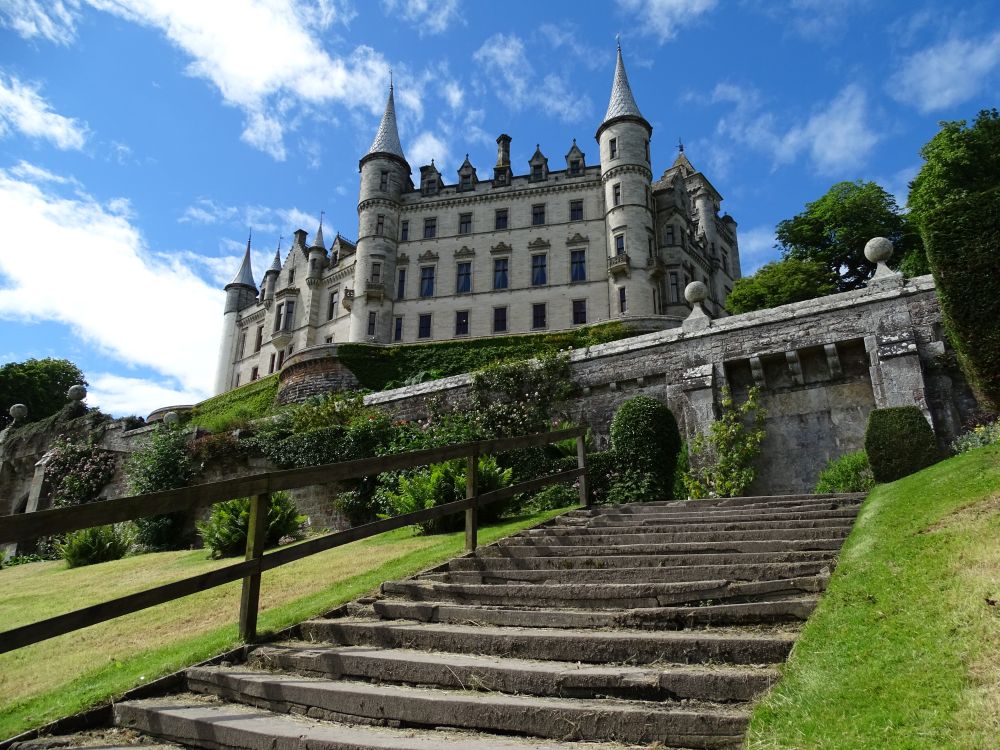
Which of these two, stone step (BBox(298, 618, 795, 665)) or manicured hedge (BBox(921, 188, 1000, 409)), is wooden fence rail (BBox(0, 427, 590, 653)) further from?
manicured hedge (BBox(921, 188, 1000, 409))

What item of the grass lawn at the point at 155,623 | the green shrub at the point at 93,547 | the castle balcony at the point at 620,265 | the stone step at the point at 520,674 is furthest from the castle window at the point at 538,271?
the stone step at the point at 520,674

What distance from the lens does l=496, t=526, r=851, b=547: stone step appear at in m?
6.11

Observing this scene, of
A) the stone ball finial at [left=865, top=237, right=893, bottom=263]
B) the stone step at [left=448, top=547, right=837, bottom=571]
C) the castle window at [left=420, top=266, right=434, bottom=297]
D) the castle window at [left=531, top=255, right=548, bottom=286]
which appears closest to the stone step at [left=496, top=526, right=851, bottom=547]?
the stone step at [left=448, top=547, right=837, bottom=571]

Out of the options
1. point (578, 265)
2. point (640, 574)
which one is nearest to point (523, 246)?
point (578, 265)

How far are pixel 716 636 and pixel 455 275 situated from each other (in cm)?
3800

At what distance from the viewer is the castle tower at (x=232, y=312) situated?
52.0 metres

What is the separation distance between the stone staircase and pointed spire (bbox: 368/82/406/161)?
40.7 meters

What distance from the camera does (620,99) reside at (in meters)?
39.0

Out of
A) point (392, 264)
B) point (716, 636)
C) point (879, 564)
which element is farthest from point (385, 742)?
point (392, 264)

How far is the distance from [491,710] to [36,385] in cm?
5246

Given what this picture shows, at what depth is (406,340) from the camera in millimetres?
39438

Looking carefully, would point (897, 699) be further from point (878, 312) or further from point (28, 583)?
point (28, 583)

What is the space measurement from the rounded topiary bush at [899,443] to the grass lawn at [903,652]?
5.69m

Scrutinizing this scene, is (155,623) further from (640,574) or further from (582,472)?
(582,472)
